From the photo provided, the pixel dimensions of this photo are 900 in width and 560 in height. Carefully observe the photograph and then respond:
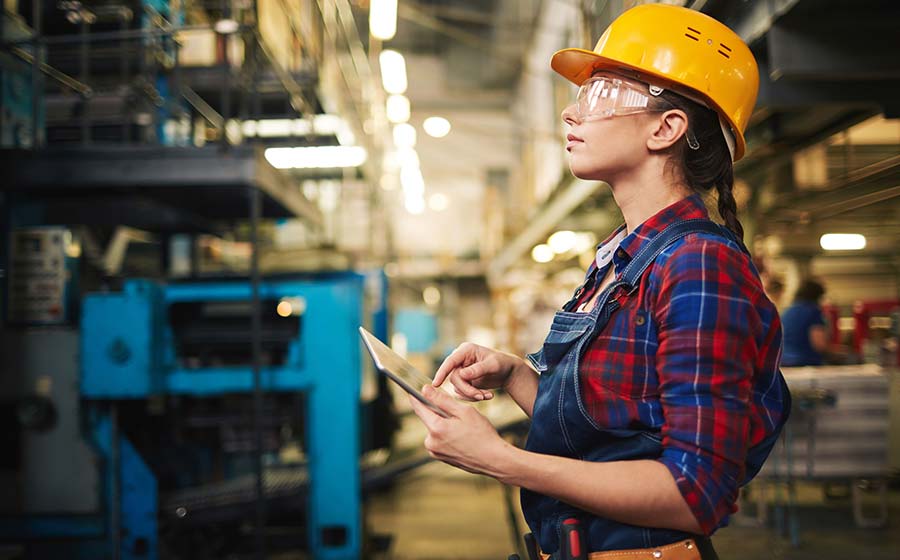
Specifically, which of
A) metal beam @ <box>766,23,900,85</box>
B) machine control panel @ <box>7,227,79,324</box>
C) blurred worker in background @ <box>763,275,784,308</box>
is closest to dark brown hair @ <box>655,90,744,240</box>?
metal beam @ <box>766,23,900,85</box>

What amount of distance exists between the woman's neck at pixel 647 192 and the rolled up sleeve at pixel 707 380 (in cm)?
29

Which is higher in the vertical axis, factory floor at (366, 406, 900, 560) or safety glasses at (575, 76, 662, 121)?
safety glasses at (575, 76, 662, 121)

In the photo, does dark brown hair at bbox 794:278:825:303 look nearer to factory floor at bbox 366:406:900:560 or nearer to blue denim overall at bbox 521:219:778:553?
factory floor at bbox 366:406:900:560

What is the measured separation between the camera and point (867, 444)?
572 cm

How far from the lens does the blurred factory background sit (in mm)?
4086

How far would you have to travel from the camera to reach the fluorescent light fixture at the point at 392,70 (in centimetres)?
985

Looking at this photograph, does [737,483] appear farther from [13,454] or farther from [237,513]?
[13,454]

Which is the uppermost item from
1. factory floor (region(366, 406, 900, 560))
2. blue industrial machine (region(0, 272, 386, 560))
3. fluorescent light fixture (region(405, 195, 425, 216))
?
fluorescent light fixture (region(405, 195, 425, 216))

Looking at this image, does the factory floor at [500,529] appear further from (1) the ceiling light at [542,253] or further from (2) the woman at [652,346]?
(1) the ceiling light at [542,253]

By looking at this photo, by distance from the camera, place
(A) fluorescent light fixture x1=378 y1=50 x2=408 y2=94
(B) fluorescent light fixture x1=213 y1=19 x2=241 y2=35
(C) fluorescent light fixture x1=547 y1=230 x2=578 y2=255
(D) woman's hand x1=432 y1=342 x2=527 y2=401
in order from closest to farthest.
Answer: (D) woman's hand x1=432 y1=342 x2=527 y2=401, (B) fluorescent light fixture x1=213 y1=19 x2=241 y2=35, (A) fluorescent light fixture x1=378 y1=50 x2=408 y2=94, (C) fluorescent light fixture x1=547 y1=230 x2=578 y2=255

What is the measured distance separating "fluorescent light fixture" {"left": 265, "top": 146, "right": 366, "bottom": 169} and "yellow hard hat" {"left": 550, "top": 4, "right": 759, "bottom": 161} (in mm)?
5451

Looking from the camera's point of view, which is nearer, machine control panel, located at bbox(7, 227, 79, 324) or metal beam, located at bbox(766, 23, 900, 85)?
metal beam, located at bbox(766, 23, 900, 85)

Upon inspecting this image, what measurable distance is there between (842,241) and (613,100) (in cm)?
595

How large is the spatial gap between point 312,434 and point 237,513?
24.7 inches
